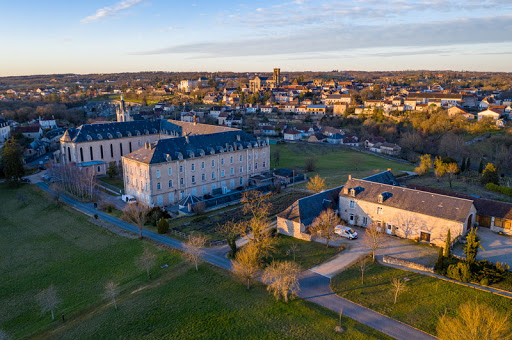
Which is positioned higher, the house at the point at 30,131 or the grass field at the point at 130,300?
the house at the point at 30,131

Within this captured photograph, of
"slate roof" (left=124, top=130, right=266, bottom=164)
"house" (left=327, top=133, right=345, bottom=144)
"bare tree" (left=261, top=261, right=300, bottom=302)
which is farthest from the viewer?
"house" (left=327, top=133, right=345, bottom=144)

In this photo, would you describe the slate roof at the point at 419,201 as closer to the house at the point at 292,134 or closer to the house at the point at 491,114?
the house at the point at 292,134

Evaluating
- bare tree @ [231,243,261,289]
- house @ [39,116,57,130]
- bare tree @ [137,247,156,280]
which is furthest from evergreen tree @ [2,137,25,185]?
house @ [39,116,57,130]

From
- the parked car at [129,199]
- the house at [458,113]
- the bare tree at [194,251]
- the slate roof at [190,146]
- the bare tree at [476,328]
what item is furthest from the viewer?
the house at [458,113]

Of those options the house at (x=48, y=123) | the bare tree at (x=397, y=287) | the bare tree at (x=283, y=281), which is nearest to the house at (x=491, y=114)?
the bare tree at (x=397, y=287)

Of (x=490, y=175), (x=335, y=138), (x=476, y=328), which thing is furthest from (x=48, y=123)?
(x=476, y=328)

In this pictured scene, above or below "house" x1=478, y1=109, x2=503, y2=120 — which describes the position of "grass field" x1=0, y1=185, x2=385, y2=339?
below

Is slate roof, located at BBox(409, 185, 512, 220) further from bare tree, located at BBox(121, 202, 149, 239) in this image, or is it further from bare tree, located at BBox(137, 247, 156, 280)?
bare tree, located at BBox(121, 202, 149, 239)
